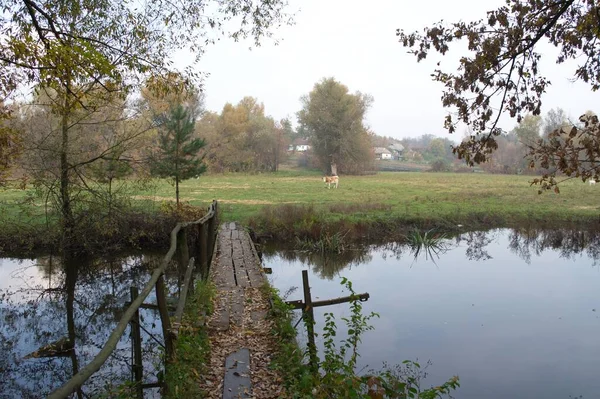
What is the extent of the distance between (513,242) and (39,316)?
16521 millimetres

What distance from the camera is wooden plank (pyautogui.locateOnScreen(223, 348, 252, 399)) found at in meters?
4.75

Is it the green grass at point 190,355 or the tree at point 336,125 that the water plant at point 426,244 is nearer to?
the green grass at point 190,355

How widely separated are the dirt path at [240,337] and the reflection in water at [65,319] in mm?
1190

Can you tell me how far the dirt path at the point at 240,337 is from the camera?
492 centimetres

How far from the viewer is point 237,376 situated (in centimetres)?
515

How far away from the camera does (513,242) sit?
739 inches

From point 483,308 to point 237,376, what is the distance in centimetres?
787

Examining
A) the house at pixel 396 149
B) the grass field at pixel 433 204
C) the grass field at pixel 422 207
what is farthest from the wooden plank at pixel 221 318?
the house at pixel 396 149

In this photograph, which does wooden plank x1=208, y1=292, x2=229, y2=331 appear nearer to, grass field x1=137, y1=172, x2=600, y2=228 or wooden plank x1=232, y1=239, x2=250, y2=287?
wooden plank x1=232, y1=239, x2=250, y2=287

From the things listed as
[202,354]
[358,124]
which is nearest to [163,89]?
[202,354]

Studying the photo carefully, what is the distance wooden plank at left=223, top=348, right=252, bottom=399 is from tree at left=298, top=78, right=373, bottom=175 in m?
48.0

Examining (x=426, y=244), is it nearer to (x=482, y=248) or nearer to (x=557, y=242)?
(x=482, y=248)

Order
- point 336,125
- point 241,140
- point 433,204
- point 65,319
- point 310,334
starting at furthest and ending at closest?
point 241,140
point 336,125
point 433,204
point 65,319
point 310,334

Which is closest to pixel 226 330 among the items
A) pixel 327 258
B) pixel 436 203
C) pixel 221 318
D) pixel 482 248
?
pixel 221 318
